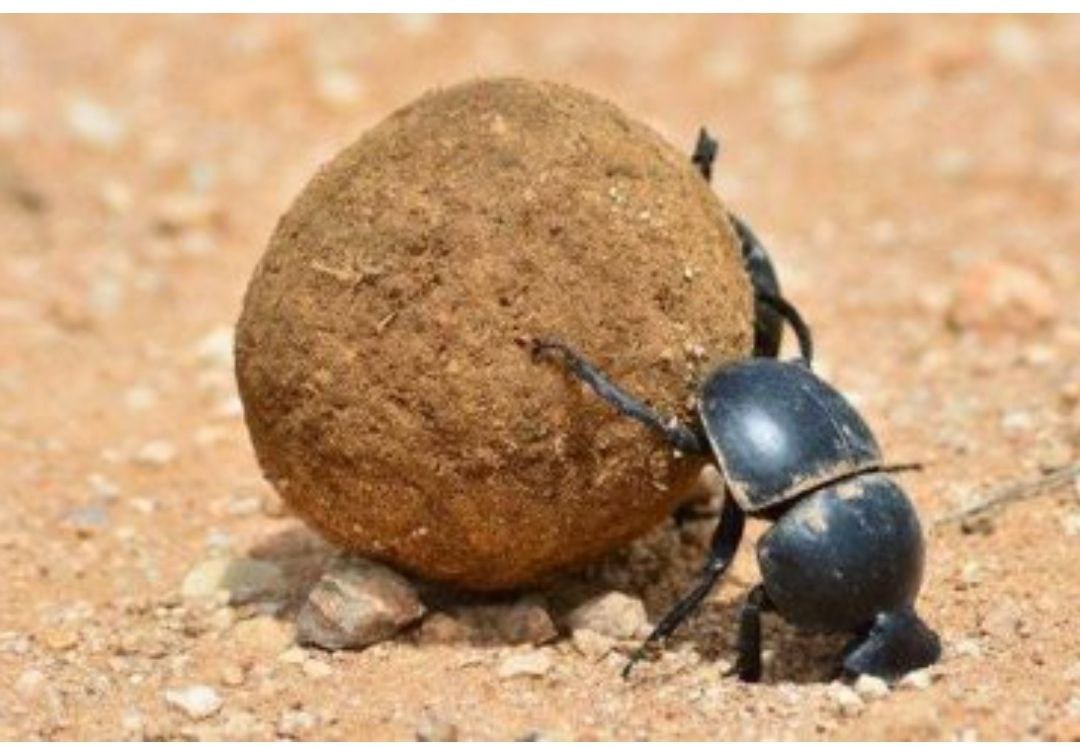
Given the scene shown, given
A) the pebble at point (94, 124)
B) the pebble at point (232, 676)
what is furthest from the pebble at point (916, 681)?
the pebble at point (94, 124)

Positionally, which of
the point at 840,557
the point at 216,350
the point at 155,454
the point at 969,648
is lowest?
the point at 969,648

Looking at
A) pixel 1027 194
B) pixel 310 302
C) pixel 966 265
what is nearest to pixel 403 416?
pixel 310 302

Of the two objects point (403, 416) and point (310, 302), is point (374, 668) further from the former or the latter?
point (310, 302)

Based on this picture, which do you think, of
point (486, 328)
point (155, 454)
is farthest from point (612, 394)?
point (155, 454)

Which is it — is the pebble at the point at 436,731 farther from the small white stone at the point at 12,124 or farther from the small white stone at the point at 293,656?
the small white stone at the point at 12,124

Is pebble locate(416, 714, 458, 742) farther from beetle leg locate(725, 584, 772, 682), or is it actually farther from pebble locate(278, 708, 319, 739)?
beetle leg locate(725, 584, 772, 682)

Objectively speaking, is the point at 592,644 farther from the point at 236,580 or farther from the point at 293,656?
the point at 236,580
